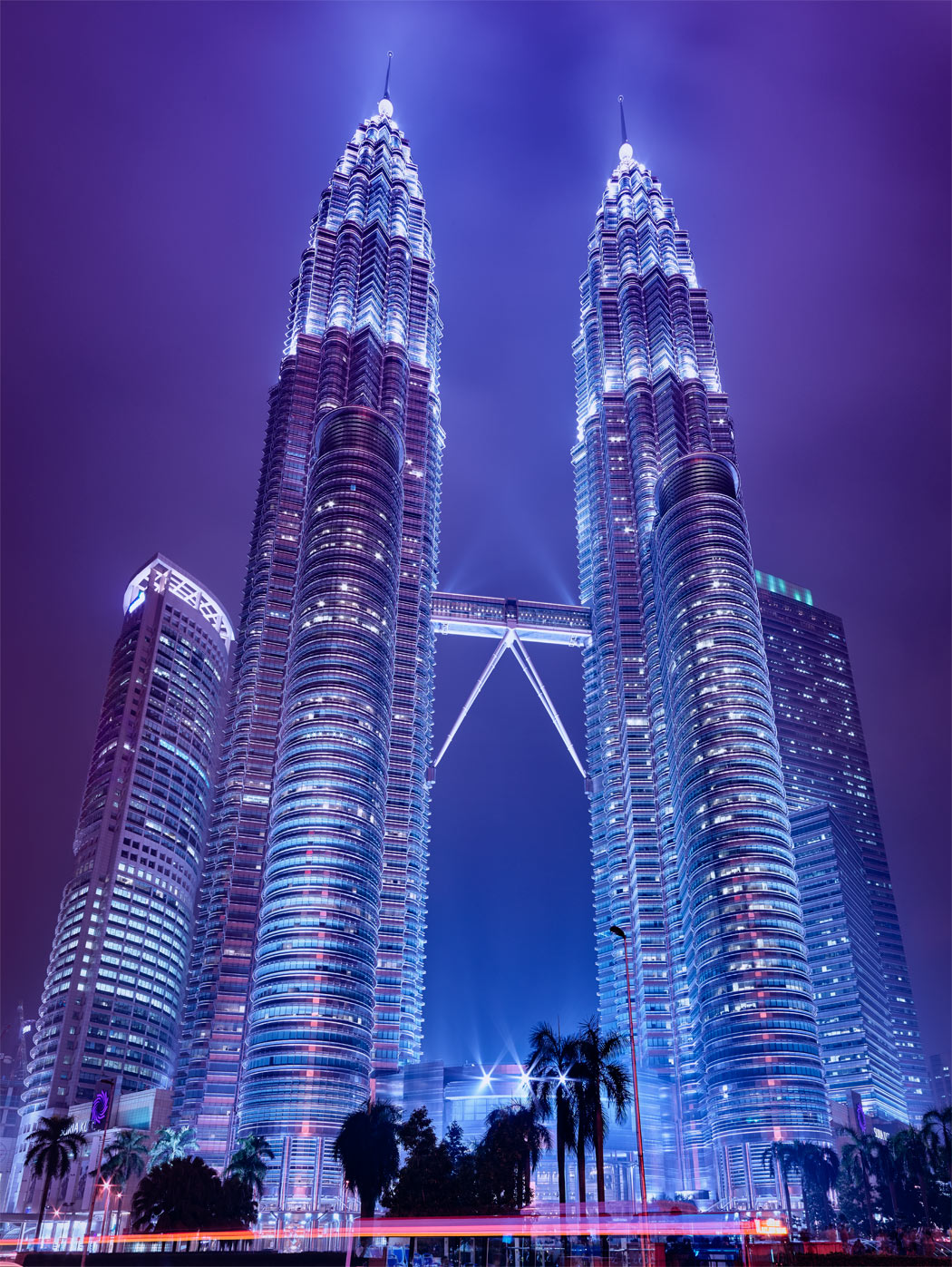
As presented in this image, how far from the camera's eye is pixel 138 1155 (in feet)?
450

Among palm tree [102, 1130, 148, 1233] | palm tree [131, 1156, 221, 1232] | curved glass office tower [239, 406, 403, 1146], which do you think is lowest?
palm tree [131, 1156, 221, 1232]

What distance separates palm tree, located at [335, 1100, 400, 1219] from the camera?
3541 inches

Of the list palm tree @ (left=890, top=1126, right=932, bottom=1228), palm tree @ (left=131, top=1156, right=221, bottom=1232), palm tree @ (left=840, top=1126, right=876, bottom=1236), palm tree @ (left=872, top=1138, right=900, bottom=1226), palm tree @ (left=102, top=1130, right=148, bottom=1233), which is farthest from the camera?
palm tree @ (left=840, top=1126, right=876, bottom=1236)

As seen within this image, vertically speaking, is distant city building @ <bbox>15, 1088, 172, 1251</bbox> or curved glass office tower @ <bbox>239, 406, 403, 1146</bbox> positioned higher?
curved glass office tower @ <bbox>239, 406, 403, 1146</bbox>

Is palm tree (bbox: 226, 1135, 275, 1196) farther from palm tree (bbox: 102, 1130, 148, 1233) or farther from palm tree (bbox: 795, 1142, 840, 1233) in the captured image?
palm tree (bbox: 795, 1142, 840, 1233)

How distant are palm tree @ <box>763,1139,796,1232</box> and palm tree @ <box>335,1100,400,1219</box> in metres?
82.0

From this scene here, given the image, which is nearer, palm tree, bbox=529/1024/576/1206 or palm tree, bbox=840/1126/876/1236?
palm tree, bbox=529/1024/576/1206

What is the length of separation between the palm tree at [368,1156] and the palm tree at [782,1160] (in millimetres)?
81965

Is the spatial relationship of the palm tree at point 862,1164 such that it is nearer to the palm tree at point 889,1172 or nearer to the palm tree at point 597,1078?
the palm tree at point 889,1172

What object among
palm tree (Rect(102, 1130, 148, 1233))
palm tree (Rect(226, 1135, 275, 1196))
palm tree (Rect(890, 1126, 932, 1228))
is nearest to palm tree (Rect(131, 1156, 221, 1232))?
palm tree (Rect(226, 1135, 275, 1196))

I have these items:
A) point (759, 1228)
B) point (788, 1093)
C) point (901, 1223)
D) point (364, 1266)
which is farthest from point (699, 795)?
point (364, 1266)

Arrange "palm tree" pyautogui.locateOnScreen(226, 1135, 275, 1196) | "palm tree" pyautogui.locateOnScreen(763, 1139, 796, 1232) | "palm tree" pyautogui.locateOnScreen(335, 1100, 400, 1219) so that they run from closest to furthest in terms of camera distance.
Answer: "palm tree" pyautogui.locateOnScreen(335, 1100, 400, 1219), "palm tree" pyautogui.locateOnScreen(226, 1135, 275, 1196), "palm tree" pyautogui.locateOnScreen(763, 1139, 796, 1232)

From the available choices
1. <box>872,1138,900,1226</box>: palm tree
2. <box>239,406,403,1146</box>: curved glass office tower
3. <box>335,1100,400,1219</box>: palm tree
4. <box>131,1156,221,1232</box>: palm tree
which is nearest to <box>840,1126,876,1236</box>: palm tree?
<box>872,1138,900,1226</box>: palm tree

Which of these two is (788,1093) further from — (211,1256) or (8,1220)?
(211,1256)
